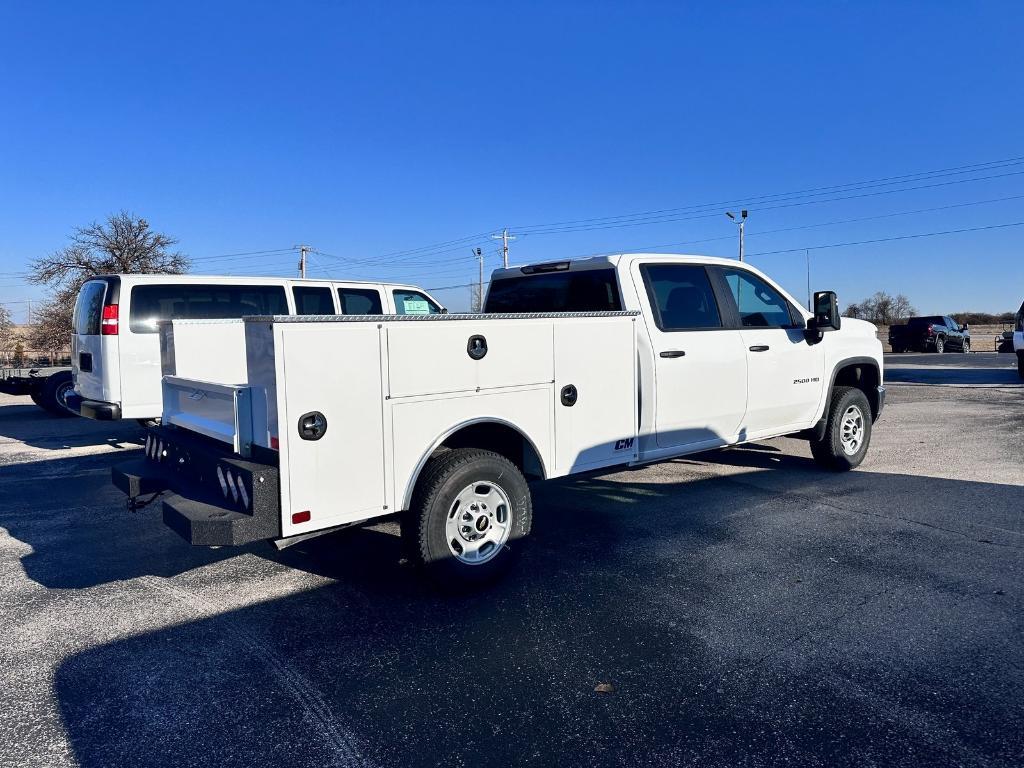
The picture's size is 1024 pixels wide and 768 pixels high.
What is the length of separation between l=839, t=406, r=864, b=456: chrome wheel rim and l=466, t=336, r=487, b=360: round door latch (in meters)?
4.72

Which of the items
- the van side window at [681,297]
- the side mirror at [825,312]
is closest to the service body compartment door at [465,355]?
the van side window at [681,297]

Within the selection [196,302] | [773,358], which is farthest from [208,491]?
[196,302]

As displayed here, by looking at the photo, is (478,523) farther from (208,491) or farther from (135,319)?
(135,319)

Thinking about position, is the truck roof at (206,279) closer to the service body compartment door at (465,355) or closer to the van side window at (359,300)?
the van side window at (359,300)

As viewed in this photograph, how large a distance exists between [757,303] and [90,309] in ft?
25.2

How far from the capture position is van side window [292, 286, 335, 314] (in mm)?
10227

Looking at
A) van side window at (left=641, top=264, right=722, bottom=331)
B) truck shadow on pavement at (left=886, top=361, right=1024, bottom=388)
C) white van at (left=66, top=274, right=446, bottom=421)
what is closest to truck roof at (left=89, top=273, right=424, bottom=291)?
white van at (left=66, top=274, right=446, bottom=421)

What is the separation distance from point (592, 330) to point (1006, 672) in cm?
290

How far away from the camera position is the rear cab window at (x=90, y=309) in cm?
875

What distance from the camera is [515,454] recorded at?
16.1 feet

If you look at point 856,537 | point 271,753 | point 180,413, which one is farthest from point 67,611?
point 856,537

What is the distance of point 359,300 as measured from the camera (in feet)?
36.0

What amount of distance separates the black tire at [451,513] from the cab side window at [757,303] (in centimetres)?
304

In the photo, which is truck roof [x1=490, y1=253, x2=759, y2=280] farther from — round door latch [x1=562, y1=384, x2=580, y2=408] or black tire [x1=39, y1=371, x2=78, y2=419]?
black tire [x1=39, y1=371, x2=78, y2=419]
